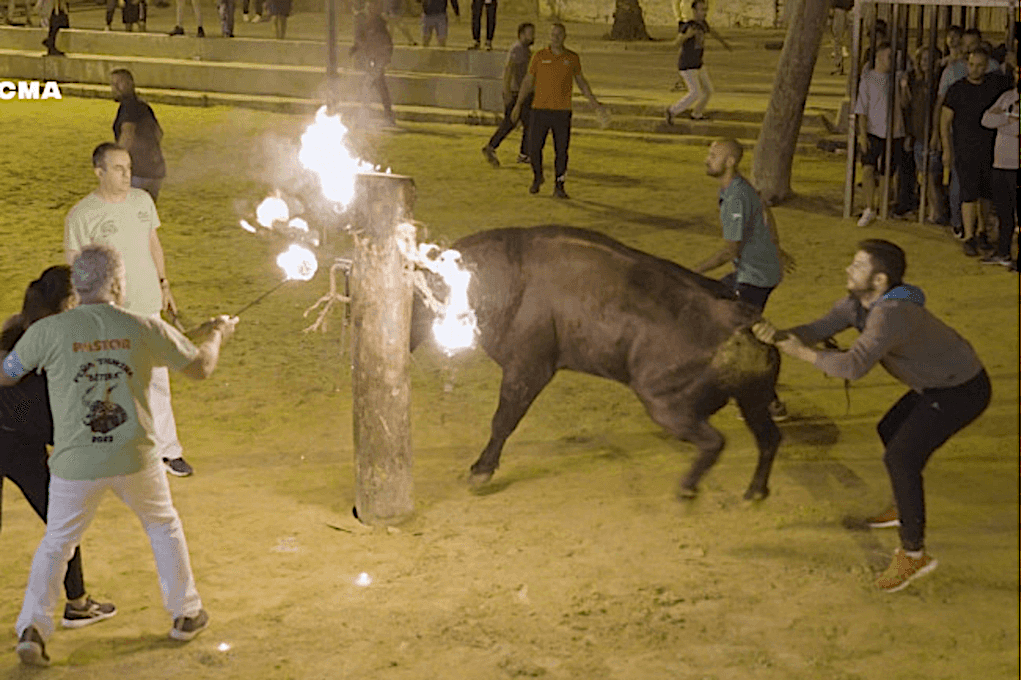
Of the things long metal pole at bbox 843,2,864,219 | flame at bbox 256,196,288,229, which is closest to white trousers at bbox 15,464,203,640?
flame at bbox 256,196,288,229

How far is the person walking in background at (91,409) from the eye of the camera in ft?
20.6

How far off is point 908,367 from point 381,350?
8.88 ft

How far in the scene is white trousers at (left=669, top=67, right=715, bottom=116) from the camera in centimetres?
2183

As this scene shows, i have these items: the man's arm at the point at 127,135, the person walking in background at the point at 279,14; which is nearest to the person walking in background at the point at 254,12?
the person walking in background at the point at 279,14

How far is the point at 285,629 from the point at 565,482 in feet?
7.72

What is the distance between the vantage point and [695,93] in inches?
861

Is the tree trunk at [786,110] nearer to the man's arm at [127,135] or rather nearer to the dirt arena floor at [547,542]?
the dirt arena floor at [547,542]

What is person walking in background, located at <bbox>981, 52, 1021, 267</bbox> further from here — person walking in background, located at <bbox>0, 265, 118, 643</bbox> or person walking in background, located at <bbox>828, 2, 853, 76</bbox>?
person walking in background, located at <bbox>828, 2, 853, 76</bbox>

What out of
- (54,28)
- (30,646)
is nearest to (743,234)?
(30,646)

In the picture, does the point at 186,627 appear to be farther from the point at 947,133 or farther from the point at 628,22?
the point at 628,22

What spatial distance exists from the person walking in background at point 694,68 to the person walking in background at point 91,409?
52.1 ft

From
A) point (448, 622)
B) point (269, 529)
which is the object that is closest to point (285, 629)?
point (448, 622)

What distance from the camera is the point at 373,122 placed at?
23.5 meters

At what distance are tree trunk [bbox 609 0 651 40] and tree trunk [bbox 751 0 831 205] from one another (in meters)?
16.6
